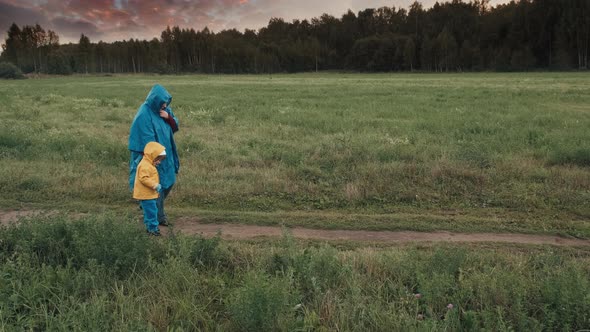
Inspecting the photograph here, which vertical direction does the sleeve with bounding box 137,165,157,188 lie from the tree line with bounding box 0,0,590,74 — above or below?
below

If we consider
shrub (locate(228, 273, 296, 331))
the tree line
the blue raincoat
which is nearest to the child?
the blue raincoat

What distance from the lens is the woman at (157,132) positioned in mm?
6707

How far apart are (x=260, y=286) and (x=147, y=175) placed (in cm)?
323

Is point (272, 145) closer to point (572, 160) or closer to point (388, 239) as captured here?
point (388, 239)

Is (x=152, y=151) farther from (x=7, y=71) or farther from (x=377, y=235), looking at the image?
(x=7, y=71)

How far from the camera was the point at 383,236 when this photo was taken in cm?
670

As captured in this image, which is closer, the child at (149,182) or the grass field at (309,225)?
the grass field at (309,225)

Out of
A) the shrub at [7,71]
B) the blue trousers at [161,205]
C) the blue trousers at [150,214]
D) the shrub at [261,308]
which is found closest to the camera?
the shrub at [261,308]

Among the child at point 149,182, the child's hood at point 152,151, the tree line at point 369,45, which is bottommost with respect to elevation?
the child at point 149,182

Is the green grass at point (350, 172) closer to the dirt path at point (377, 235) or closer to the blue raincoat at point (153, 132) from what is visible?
the dirt path at point (377, 235)

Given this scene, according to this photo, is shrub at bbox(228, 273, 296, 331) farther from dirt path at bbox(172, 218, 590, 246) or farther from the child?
the child

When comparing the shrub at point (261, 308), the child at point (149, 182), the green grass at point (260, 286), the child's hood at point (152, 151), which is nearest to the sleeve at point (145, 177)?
the child at point (149, 182)

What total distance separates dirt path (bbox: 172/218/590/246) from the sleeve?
1.02 m

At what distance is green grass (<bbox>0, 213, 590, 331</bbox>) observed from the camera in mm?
3934
